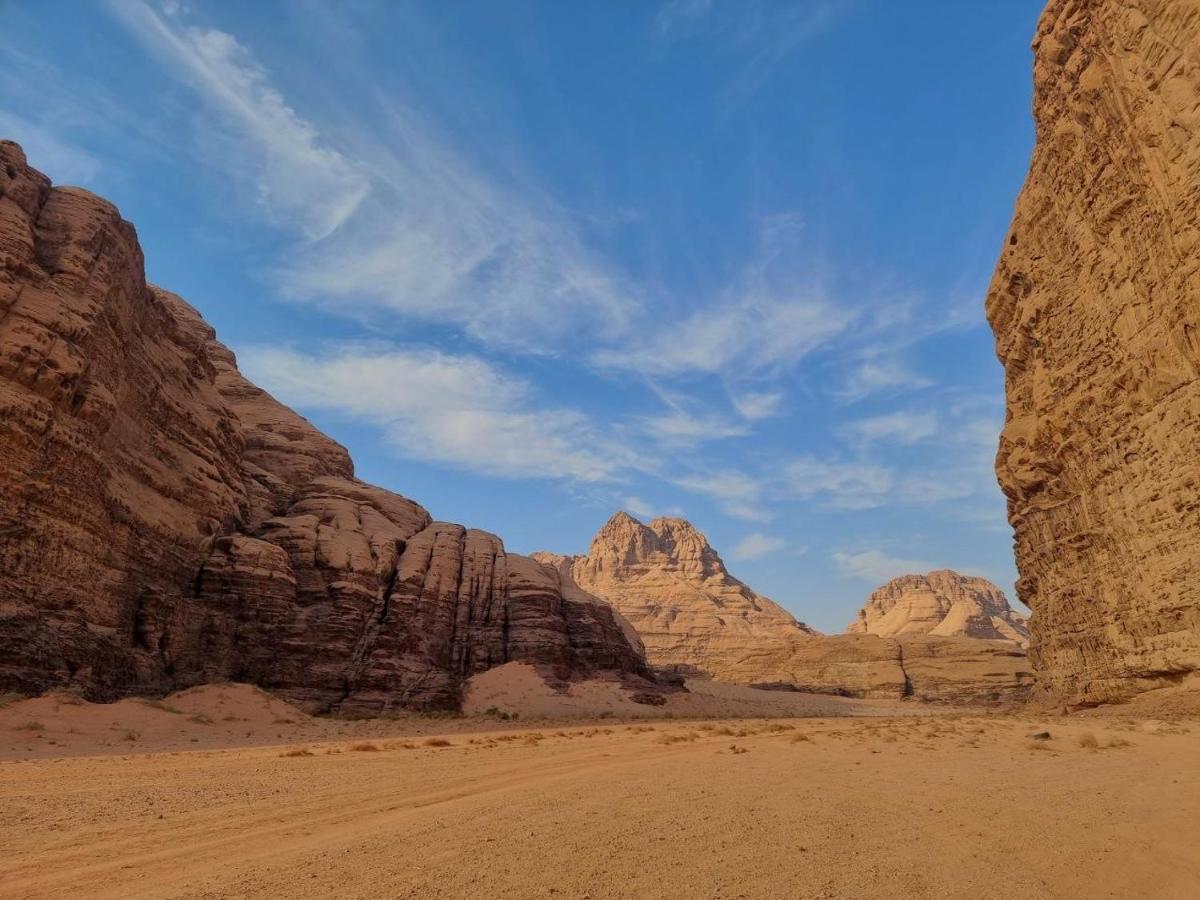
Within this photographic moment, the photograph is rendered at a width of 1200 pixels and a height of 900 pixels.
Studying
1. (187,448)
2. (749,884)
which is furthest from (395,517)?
(749,884)

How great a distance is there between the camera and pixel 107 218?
27188 mm

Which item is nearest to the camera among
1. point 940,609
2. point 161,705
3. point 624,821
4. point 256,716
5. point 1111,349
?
point 624,821

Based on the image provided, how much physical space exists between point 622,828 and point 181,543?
1150 inches

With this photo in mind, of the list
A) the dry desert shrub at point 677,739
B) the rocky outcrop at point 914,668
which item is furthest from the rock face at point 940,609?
the dry desert shrub at point 677,739

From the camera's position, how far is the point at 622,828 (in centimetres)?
580

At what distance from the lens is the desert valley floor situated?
4.40m

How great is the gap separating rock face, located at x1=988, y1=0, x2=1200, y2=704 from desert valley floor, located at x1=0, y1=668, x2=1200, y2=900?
821cm

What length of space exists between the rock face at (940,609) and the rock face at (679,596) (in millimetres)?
27606

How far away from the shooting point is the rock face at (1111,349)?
58.5 ft

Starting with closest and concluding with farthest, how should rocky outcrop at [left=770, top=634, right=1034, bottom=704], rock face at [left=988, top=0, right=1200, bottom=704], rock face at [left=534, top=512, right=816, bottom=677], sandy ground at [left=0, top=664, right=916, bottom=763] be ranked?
sandy ground at [left=0, top=664, right=916, bottom=763] < rock face at [left=988, top=0, right=1200, bottom=704] < rocky outcrop at [left=770, top=634, right=1034, bottom=704] < rock face at [left=534, top=512, right=816, bottom=677]

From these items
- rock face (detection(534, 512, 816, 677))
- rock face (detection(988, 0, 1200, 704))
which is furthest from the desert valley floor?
rock face (detection(534, 512, 816, 677))

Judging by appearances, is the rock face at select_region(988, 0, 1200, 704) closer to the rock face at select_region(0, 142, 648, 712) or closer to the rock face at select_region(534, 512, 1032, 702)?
the rock face at select_region(0, 142, 648, 712)

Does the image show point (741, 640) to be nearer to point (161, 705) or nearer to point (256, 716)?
point (256, 716)

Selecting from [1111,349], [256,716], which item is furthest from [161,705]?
[1111,349]
